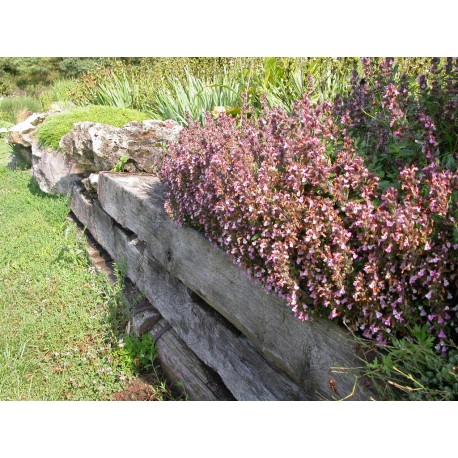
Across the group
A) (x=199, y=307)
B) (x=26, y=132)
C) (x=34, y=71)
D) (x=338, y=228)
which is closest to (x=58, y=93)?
(x=26, y=132)

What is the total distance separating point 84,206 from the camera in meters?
5.77

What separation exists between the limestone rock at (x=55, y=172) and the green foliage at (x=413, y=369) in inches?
194

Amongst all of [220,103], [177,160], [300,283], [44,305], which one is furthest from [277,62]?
[300,283]

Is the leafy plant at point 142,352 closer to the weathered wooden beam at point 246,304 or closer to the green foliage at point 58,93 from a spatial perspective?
the weathered wooden beam at point 246,304

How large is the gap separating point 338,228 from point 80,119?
575 cm

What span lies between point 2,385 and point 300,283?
2490 millimetres

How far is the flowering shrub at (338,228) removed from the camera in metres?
1.71

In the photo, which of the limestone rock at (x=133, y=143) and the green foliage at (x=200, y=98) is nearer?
the limestone rock at (x=133, y=143)

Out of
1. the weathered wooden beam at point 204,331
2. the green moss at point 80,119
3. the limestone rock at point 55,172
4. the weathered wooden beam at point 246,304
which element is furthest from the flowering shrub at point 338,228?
the green moss at point 80,119

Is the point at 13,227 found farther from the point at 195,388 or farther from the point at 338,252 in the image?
the point at 338,252

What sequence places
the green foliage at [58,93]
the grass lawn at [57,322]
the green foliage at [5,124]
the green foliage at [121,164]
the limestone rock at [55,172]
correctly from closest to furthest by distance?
the grass lawn at [57,322]
the green foliage at [121,164]
the limestone rock at [55,172]
the green foliage at [58,93]
the green foliage at [5,124]

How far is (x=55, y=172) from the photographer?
21.8 feet

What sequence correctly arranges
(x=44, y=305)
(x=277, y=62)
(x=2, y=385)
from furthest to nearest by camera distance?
1. (x=277, y=62)
2. (x=44, y=305)
3. (x=2, y=385)

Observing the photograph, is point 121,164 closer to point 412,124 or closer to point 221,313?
point 221,313
